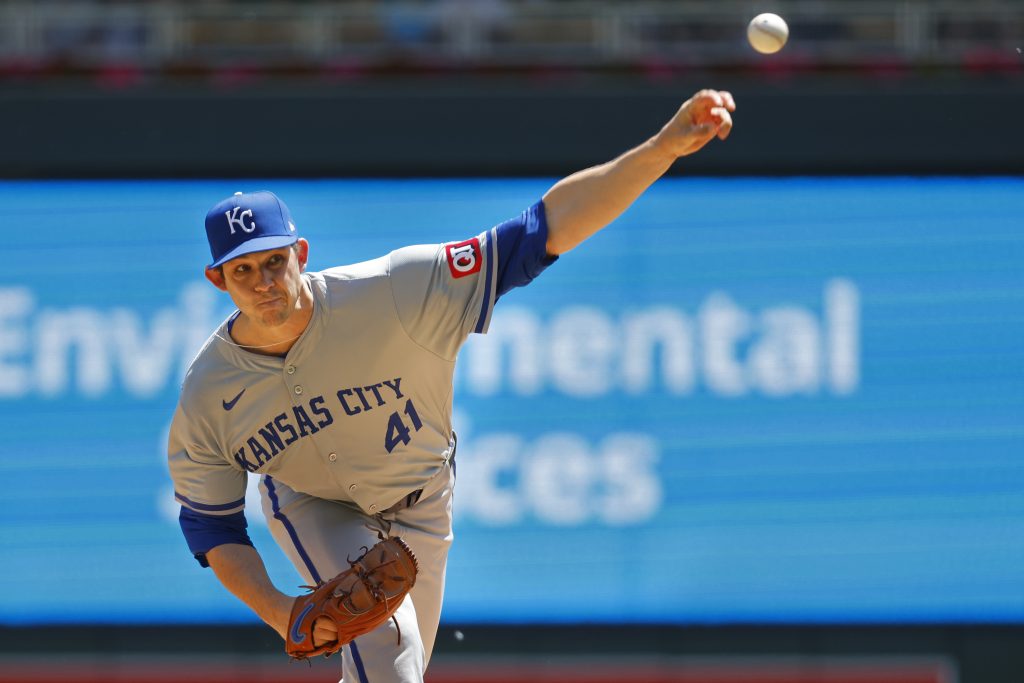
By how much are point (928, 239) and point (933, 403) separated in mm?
730

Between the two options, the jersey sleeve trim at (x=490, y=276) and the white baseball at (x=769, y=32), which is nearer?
the jersey sleeve trim at (x=490, y=276)

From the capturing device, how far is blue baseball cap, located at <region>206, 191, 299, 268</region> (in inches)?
113

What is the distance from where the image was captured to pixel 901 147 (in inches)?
238

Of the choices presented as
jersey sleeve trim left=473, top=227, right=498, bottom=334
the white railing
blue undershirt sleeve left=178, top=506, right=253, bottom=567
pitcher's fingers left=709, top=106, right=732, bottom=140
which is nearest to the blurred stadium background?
the white railing

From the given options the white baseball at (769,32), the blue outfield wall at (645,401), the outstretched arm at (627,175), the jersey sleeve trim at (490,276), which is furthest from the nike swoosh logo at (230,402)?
the blue outfield wall at (645,401)

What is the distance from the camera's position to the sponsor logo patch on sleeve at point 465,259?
3066mm

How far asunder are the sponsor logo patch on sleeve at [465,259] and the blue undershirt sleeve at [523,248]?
56 millimetres

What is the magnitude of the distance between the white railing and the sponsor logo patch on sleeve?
344cm

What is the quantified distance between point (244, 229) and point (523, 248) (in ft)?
1.98

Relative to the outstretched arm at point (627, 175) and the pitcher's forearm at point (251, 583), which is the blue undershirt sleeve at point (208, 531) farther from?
the outstretched arm at point (627, 175)

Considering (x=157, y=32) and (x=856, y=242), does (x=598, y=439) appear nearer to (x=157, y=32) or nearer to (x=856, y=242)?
(x=856, y=242)

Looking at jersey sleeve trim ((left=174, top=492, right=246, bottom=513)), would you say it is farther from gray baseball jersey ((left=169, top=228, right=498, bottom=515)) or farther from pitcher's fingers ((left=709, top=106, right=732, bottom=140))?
pitcher's fingers ((left=709, top=106, right=732, bottom=140))

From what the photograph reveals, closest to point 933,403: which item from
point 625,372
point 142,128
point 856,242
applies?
point 856,242

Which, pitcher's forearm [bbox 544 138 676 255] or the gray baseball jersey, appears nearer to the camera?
pitcher's forearm [bbox 544 138 676 255]
